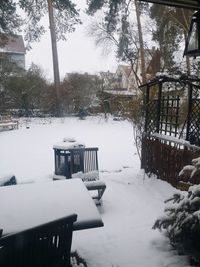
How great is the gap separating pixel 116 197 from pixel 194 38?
127 inches

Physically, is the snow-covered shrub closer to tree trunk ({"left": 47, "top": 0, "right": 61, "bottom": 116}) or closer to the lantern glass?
the lantern glass

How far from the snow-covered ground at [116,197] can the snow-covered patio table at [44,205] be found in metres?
0.78

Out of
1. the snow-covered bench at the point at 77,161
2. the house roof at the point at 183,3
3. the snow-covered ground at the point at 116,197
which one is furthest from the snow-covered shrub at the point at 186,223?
the snow-covered bench at the point at 77,161

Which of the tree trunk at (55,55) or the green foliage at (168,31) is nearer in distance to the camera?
the green foliage at (168,31)

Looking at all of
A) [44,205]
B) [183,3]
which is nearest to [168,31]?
[183,3]

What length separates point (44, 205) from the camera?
313cm

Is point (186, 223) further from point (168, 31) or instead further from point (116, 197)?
point (168, 31)

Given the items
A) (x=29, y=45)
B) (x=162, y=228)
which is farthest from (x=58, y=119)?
(x=162, y=228)

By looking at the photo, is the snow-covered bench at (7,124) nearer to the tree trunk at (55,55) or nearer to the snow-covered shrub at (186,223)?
the tree trunk at (55,55)

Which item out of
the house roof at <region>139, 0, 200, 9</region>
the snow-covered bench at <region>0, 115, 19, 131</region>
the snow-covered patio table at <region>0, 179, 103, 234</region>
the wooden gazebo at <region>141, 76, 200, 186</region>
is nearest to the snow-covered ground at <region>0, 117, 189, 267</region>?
the wooden gazebo at <region>141, 76, 200, 186</region>

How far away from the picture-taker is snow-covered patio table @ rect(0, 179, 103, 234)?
8.85 feet

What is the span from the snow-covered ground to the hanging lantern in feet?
8.24

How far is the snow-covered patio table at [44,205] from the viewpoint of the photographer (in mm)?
2697

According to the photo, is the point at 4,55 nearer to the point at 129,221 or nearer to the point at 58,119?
the point at 58,119
